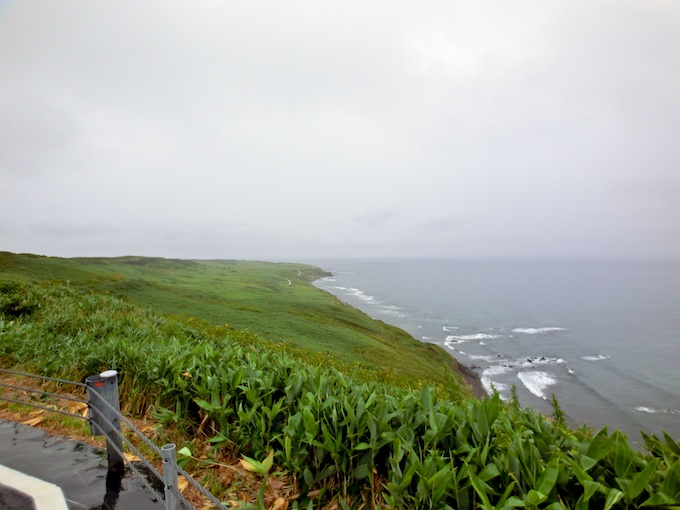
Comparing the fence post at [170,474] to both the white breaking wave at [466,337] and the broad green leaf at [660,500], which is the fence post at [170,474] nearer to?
the broad green leaf at [660,500]

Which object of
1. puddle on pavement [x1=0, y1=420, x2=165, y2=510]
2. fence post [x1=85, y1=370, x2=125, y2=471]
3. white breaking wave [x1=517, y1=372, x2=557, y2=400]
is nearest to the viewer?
puddle on pavement [x1=0, y1=420, x2=165, y2=510]

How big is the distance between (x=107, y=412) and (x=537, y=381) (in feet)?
136

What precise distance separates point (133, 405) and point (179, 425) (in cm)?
147

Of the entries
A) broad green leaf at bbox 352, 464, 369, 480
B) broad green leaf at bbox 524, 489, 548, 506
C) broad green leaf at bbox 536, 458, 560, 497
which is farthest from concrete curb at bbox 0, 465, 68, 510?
broad green leaf at bbox 536, 458, 560, 497

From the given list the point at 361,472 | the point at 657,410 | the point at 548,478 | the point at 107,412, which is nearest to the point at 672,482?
the point at 548,478

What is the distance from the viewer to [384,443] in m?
3.78

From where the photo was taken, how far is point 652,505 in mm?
2725

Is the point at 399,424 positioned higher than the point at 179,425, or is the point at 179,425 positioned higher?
the point at 399,424

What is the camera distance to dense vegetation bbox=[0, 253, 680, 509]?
3.04 m

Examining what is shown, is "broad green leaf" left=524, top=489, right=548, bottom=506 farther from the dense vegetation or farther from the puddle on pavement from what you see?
the puddle on pavement

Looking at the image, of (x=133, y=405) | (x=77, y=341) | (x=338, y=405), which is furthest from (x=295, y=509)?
(x=77, y=341)

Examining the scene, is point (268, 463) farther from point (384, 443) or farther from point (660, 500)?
point (660, 500)

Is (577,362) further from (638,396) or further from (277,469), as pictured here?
(277,469)

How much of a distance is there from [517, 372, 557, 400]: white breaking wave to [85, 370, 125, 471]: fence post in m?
36.3
